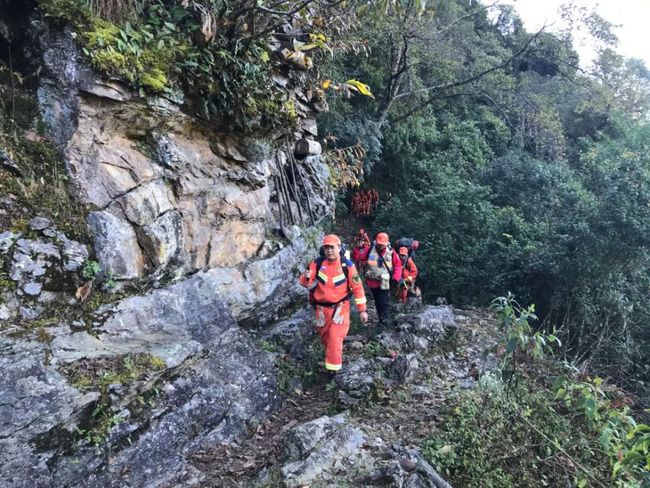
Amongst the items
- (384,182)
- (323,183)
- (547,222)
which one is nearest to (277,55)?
(323,183)

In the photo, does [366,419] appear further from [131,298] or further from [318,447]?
[131,298]

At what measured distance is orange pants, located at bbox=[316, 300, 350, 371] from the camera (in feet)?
18.9

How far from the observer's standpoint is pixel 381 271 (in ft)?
25.0

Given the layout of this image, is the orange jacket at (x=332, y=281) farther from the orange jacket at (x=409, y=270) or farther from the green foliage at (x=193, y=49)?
the orange jacket at (x=409, y=270)

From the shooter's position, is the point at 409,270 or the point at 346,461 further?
the point at 409,270

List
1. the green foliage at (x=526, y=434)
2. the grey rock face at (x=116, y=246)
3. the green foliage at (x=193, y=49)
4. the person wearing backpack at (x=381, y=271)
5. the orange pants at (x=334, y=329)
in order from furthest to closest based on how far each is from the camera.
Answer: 1. the person wearing backpack at (x=381, y=271)
2. the orange pants at (x=334, y=329)
3. the green foliage at (x=193, y=49)
4. the grey rock face at (x=116, y=246)
5. the green foliage at (x=526, y=434)

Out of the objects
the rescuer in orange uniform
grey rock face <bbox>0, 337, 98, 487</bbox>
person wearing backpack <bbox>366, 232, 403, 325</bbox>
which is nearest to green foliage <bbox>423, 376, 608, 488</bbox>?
person wearing backpack <bbox>366, 232, 403, 325</bbox>

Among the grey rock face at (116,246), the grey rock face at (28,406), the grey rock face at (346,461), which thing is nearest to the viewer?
the grey rock face at (28,406)

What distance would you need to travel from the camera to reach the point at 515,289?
9.92 metres

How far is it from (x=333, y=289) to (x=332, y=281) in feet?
0.35

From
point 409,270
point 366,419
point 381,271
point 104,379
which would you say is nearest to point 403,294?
point 409,270

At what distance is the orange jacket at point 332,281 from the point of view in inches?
229

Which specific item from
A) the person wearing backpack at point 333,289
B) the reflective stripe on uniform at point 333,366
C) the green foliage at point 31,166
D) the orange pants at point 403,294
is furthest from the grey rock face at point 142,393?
the orange pants at point 403,294

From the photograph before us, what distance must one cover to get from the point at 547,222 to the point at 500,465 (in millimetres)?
8039
